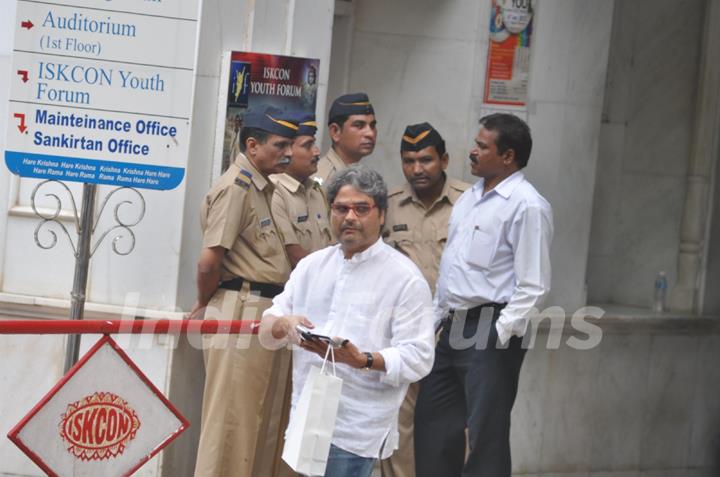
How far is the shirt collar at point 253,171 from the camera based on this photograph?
6684 mm

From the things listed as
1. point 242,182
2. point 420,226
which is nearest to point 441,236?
point 420,226

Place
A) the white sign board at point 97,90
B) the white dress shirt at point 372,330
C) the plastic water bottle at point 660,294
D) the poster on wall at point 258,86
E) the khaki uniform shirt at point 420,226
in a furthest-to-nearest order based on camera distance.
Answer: the plastic water bottle at point 660,294, the khaki uniform shirt at point 420,226, the poster on wall at point 258,86, the white sign board at point 97,90, the white dress shirt at point 372,330

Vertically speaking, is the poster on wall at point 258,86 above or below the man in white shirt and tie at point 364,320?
above

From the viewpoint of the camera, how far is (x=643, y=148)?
980cm

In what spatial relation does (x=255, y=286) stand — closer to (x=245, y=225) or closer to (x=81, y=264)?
(x=245, y=225)

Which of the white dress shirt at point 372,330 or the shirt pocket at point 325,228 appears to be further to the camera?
the shirt pocket at point 325,228

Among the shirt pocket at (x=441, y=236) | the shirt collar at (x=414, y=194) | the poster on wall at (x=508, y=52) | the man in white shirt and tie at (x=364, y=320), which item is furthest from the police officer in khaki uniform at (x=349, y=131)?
the man in white shirt and tie at (x=364, y=320)

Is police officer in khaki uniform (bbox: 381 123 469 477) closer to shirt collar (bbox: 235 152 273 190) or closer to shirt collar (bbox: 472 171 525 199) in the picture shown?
shirt collar (bbox: 472 171 525 199)

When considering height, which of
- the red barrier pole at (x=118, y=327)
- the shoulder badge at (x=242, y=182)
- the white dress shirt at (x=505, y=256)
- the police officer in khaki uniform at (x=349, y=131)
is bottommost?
the red barrier pole at (x=118, y=327)

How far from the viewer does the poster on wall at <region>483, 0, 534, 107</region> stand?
8.42m

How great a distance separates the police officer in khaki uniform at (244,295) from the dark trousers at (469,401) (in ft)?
2.64

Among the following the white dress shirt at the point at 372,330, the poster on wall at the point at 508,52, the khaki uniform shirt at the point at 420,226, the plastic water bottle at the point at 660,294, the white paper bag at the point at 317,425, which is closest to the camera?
the white paper bag at the point at 317,425

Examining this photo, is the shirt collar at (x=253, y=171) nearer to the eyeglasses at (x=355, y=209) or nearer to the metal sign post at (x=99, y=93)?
the metal sign post at (x=99, y=93)

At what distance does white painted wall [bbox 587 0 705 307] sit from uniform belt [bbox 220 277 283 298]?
145 inches
